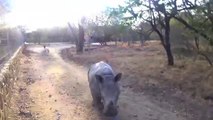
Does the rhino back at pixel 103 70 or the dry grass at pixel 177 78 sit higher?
the rhino back at pixel 103 70

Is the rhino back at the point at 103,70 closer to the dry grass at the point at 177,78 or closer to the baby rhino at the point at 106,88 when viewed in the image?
the baby rhino at the point at 106,88

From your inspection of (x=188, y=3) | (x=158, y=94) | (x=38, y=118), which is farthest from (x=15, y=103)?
(x=188, y=3)

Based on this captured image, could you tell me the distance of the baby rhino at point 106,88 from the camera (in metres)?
9.91

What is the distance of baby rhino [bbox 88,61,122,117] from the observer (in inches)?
390

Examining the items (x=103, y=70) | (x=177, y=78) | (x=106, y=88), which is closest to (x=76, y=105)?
(x=103, y=70)

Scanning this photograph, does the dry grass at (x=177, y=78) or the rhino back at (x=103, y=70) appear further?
the dry grass at (x=177, y=78)

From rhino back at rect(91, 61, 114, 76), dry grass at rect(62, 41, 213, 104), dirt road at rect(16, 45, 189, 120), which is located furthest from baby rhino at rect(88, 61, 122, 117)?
dry grass at rect(62, 41, 213, 104)

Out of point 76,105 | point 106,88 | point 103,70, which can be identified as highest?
point 103,70

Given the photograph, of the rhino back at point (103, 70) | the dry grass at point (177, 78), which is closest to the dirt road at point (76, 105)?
the rhino back at point (103, 70)

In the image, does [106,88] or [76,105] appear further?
[76,105]

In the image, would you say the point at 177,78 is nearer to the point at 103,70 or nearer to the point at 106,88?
the point at 103,70

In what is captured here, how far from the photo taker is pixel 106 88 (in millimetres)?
10531

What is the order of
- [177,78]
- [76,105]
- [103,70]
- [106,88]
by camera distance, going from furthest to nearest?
→ [177,78] < [76,105] < [103,70] < [106,88]

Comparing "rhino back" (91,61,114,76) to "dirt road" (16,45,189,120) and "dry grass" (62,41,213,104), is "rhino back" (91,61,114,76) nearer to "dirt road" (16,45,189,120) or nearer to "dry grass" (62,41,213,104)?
"dirt road" (16,45,189,120)
